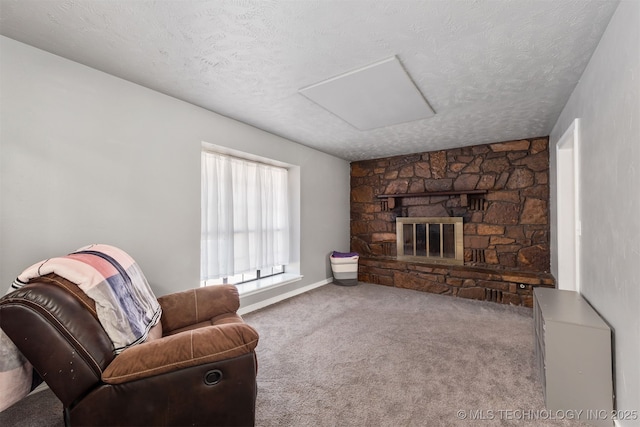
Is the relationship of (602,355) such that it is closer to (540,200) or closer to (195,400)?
(195,400)

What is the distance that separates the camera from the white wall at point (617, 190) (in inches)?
50.3

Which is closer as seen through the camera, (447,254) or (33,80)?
(33,80)

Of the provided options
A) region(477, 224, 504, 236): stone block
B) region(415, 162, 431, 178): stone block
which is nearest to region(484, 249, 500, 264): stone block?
region(477, 224, 504, 236): stone block

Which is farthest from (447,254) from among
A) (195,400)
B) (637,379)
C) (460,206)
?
(195,400)

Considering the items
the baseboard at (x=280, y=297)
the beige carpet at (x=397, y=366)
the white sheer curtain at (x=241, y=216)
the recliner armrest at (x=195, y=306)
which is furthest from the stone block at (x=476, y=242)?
the recliner armrest at (x=195, y=306)

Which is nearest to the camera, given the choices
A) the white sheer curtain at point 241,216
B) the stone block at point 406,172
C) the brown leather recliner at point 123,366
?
the brown leather recliner at point 123,366

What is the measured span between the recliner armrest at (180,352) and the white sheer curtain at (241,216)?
180 cm

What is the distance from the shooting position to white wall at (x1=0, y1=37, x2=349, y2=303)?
5.68 ft

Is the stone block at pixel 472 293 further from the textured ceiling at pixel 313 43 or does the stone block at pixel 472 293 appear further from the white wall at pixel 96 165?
the white wall at pixel 96 165

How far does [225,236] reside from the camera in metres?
3.21

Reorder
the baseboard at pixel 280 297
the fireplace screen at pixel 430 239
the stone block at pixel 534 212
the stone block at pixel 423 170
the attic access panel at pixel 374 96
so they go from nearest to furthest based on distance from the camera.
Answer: the attic access panel at pixel 374 96 → the baseboard at pixel 280 297 → the stone block at pixel 534 212 → the fireplace screen at pixel 430 239 → the stone block at pixel 423 170

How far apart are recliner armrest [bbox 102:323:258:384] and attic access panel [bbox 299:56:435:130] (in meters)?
1.95

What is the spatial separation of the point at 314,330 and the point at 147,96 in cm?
273

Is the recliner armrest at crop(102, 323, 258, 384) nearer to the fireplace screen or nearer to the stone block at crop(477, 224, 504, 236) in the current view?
the fireplace screen
